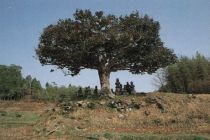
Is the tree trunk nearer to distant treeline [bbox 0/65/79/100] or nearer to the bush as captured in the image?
the bush

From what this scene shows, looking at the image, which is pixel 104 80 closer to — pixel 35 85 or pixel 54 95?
pixel 54 95

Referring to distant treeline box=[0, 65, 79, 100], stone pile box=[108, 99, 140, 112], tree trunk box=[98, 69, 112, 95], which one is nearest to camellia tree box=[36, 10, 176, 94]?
tree trunk box=[98, 69, 112, 95]

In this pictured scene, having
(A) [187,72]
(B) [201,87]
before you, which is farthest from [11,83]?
(B) [201,87]

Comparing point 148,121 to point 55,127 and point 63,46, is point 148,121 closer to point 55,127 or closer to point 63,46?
point 55,127

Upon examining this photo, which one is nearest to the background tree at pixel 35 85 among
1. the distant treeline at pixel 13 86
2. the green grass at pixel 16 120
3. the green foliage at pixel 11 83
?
the distant treeline at pixel 13 86

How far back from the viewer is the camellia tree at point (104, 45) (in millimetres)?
33906

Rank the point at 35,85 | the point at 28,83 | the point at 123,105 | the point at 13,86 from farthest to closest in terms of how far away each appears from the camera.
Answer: the point at 35,85
the point at 28,83
the point at 13,86
the point at 123,105

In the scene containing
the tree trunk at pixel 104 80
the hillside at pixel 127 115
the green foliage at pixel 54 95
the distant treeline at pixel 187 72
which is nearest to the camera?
the hillside at pixel 127 115

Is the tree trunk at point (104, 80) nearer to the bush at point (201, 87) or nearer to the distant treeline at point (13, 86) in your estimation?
the bush at point (201, 87)

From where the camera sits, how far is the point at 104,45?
1356 inches

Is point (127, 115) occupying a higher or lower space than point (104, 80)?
lower

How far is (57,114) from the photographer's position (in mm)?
31141

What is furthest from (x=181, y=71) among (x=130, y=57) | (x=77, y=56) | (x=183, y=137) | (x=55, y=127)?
(x=183, y=137)

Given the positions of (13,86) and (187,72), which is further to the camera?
(13,86)
